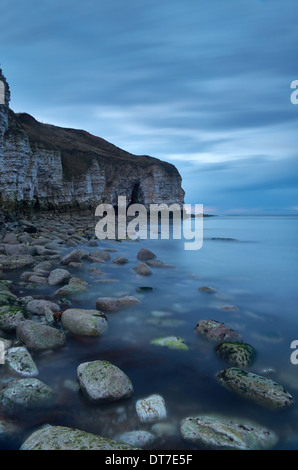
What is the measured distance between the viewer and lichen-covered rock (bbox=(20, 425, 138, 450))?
92.7 inches

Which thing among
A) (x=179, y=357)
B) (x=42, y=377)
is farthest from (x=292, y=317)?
(x=42, y=377)

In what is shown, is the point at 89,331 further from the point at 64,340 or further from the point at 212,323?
the point at 212,323

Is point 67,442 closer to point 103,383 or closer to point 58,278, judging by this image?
point 103,383

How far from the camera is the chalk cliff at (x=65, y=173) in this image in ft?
54.9

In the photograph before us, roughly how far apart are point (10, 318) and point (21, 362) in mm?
1227

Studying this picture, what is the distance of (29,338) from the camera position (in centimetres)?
416

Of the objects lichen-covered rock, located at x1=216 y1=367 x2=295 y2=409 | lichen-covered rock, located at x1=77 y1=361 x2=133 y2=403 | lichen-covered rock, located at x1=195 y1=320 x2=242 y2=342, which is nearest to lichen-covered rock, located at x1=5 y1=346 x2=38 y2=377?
lichen-covered rock, located at x1=77 y1=361 x2=133 y2=403

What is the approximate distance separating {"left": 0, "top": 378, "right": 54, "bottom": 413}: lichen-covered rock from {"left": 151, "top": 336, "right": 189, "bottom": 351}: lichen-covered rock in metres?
1.88

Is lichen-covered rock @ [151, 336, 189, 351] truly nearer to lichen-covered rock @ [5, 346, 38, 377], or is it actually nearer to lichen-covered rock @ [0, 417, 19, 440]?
lichen-covered rock @ [5, 346, 38, 377]

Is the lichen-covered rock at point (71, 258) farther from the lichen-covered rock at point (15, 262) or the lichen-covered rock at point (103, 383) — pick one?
the lichen-covered rock at point (103, 383)

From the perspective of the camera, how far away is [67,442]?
2.39m

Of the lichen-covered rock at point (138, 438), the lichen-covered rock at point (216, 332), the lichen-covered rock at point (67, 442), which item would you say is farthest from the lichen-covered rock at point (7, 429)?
the lichen-covered rock at point (216, 332)

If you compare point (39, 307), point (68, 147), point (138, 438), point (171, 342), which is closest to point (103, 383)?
point (138, 438)

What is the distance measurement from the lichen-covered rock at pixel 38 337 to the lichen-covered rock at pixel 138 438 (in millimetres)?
1945
